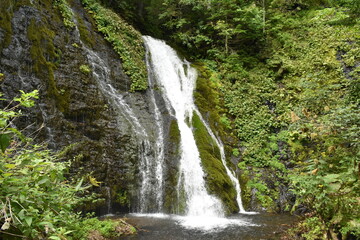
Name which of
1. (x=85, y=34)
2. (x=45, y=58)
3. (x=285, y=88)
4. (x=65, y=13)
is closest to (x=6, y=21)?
(x=45, y=58)

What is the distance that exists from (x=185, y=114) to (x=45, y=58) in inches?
243

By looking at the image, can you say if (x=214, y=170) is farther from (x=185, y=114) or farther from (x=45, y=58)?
(x=45, y=58)

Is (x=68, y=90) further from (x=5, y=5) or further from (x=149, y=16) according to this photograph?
(x=149, y=16)

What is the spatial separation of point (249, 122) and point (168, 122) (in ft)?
14.7

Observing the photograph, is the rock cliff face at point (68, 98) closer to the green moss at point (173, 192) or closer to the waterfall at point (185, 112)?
the green moss at point (173, 192)

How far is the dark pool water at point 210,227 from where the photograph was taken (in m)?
5.83

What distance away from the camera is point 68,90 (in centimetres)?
834

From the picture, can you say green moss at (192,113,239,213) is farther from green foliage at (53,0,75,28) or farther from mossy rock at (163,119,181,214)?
green foliage at (53,0,75,28)

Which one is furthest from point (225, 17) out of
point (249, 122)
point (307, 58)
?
point (249, 122)

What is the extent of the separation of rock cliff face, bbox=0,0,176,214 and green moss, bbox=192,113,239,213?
2.25 meters

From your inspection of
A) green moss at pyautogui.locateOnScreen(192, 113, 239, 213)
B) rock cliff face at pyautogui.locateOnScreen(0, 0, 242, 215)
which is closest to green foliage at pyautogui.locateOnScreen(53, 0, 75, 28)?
rock cliff face at pyautogui.locateOnScreen(0, 0, 242, 215)

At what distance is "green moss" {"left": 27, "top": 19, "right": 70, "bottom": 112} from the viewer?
7.79 meters

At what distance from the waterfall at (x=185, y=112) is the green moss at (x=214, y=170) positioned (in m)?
0.21

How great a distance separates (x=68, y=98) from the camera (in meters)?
8.21
